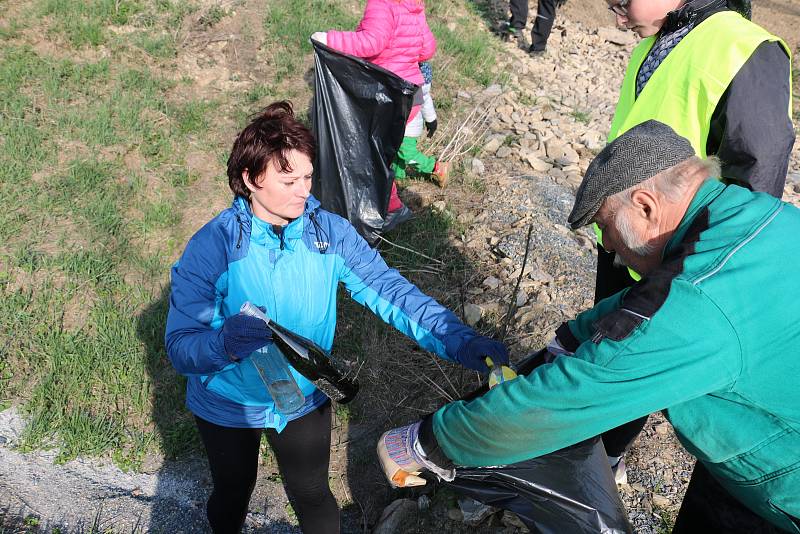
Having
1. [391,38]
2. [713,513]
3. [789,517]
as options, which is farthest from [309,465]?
[391,38]

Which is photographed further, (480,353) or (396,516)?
(396,516)

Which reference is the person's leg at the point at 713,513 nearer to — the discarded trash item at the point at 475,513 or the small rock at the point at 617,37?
the discarded trash item at the point at 475,513

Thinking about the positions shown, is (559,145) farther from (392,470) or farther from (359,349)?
(392,470)

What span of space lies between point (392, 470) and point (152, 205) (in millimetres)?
3660

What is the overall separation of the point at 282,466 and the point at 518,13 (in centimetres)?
691

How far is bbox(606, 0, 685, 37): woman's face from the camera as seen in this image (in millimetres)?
2203

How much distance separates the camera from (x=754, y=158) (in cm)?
193

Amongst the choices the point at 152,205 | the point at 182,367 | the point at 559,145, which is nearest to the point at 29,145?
the point at 152,205

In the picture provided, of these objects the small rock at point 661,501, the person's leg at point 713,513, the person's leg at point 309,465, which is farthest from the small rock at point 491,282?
the person's leg at point 713,513

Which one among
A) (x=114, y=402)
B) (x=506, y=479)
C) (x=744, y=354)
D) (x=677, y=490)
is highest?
(x=744, y=354)

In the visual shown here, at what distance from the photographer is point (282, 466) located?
7.40 ft

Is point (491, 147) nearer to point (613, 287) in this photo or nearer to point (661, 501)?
point (613, 287)

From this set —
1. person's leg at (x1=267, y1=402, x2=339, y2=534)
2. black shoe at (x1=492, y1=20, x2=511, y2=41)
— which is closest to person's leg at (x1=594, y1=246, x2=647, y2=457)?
A: person's leg at (x1=267, y1=402, x2=339, y2=534)

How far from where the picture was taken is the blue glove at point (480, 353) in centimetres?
198
